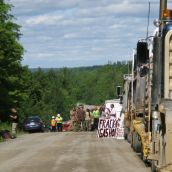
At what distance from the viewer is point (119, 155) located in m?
20.5

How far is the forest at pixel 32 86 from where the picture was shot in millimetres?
65506

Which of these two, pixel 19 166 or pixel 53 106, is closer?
pixel 19 166

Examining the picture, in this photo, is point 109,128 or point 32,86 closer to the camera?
point 109,128

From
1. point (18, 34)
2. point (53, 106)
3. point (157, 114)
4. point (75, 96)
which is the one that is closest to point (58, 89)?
point (53, 106)

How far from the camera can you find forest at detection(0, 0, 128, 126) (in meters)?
65.5

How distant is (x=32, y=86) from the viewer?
386ft

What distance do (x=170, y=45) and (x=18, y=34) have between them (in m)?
58.6

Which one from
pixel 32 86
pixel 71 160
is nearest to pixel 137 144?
pixel 71 160

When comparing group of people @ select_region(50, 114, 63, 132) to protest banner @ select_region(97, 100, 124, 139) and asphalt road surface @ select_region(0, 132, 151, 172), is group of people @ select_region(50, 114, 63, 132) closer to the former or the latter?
protest banner @ select_region(97, 100, 124, 139)

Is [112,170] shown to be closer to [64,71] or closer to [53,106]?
[53,106]

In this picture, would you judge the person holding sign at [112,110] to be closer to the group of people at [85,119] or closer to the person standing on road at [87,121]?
the group of people at [85,119]

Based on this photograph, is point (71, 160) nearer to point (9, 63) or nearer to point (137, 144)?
point (137, 144)

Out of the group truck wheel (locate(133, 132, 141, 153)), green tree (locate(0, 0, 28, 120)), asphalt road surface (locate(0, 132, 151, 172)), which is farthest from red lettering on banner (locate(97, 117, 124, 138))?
green tree (locate(0, 0, 28, 120))

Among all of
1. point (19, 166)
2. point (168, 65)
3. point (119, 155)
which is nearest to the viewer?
point (168, 65)
